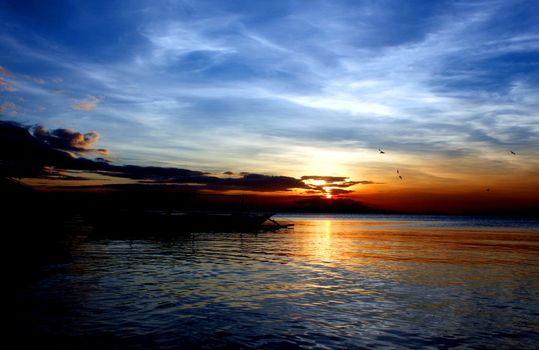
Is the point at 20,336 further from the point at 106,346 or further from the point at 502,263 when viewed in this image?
the point at 502,263

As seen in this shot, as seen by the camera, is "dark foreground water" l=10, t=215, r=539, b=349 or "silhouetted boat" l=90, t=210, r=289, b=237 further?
"silhouetted boat" l=90, t=210, r=289, b=237

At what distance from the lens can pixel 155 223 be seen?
60281 mm

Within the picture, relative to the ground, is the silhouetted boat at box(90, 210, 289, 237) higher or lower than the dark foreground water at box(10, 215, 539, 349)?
lower

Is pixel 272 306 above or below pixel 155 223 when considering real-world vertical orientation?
above

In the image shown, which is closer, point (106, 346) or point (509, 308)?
point (106, 346)

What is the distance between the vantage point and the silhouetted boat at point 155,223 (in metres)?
56.3

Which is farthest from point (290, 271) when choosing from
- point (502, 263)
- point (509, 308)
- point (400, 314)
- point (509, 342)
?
point (502, 263)

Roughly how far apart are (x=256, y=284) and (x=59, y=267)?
12779 mm

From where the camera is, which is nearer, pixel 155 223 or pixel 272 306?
pixel 272 306

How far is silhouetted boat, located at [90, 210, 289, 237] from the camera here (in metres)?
56.3

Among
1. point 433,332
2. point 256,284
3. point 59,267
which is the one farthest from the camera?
point 59,267

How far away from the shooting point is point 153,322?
12.7m

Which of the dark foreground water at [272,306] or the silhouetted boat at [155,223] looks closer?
the dark foreground water at [272,306]

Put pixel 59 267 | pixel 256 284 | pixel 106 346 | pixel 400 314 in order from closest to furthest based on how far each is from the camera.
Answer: pixel 106 346 → pixel 400 314 → pixel 256 284 → pixel 59 267
